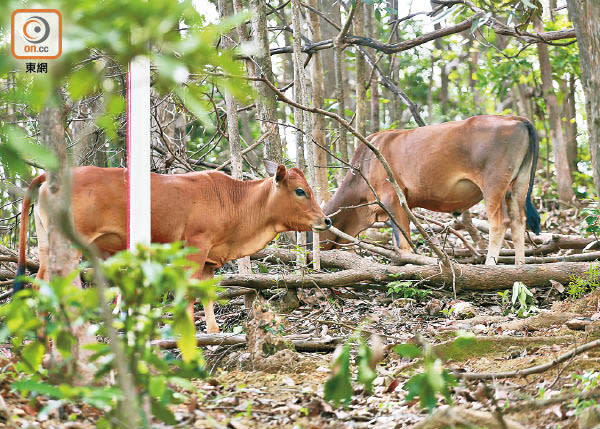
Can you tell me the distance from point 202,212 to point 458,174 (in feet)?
14.0

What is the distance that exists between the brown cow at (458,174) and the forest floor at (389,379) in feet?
7.22

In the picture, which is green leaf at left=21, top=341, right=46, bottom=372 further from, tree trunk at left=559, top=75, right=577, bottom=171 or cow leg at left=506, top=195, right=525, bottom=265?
tree trunk at left=559, top=75, right=577, bottom=171

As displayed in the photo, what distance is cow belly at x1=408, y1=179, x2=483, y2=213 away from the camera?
1022cm

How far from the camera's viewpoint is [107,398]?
2.95 metres

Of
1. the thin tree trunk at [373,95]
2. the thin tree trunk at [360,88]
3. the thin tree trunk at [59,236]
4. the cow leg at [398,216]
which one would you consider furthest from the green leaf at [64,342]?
the thin tree trunk at [373,95]

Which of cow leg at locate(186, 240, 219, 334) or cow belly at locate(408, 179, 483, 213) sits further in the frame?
cow belly at locate(408, 179, 483, 213)

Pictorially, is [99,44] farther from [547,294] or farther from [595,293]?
[547,294]

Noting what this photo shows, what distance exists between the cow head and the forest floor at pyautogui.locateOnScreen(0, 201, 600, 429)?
75 cm

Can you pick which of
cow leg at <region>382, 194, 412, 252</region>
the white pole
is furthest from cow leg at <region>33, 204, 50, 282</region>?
cow leg at <region>382, 194, 412, 252</region>

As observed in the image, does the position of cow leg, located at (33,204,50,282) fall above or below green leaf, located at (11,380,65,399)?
above

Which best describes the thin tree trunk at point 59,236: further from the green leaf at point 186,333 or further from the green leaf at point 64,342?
the green leaf at point 186,333

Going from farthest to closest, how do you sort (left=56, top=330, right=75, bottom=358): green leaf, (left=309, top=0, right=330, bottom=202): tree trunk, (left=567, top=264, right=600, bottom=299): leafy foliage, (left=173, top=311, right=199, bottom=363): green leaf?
(left=309, top=0, right=330, bottom=202): tree trunk → (left=567, top=264, right=600, bottom=299): leafy foliage → (left=56, top=330, right=75, bottom=358): green leaf → (left=173, top=311, right=199, bottom=363): green leaf

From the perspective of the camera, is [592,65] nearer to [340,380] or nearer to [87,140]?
[340,380]

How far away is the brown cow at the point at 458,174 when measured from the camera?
9688 mm
